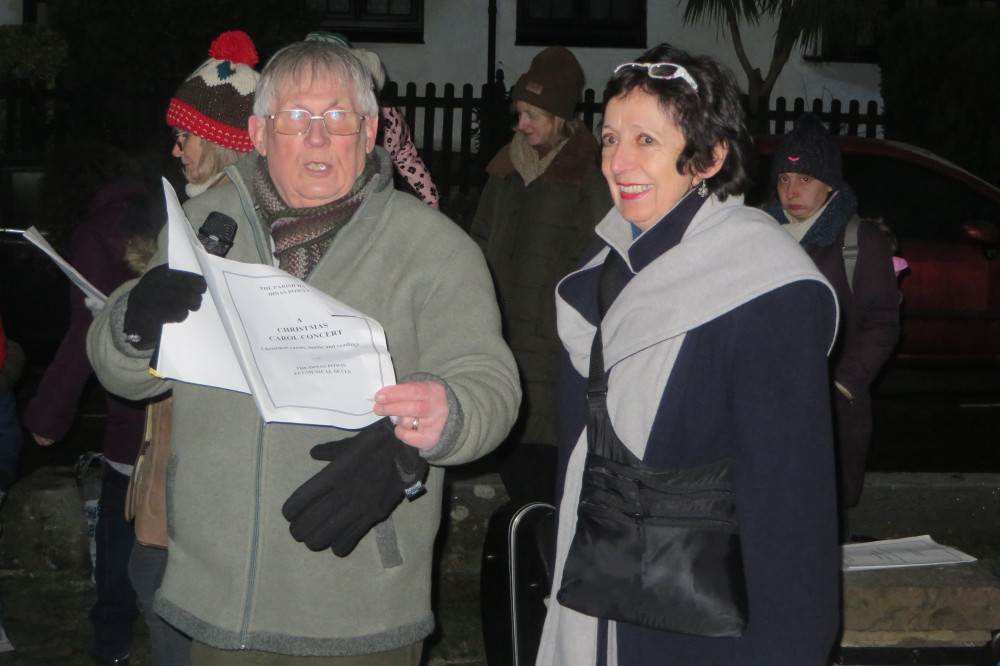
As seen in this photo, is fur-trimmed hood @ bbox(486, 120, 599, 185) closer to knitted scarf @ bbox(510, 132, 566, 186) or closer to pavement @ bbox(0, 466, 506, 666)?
knitted scarf @ bbox(510, 132, 566, 186)

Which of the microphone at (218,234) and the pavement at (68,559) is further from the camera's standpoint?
the pavement at (68,559)

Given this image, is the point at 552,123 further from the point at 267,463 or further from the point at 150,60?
the point at 150,60

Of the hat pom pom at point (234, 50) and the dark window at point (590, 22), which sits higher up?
the dark window at point (590, 22)

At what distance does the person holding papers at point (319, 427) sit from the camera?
7.80ft

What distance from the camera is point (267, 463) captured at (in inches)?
98.4

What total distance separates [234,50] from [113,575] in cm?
190

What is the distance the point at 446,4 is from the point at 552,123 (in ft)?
36.7

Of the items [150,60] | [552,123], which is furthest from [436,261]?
[150,60]

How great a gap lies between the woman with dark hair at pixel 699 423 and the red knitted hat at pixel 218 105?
1.40 metres

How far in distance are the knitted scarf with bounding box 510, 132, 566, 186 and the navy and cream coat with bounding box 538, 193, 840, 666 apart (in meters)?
2.38

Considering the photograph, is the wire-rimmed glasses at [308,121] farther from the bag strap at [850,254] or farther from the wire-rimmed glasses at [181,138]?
the bag strap at [850,254]

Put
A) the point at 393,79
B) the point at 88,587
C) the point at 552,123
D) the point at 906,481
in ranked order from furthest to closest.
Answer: the point at 393,79 < the point at 906,481 < the point at 88,587 < the point at 552,123

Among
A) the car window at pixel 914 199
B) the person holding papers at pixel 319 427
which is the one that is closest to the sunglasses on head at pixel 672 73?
the person holding papers at pixel 319 427

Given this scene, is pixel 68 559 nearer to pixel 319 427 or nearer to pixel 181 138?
pixel 181 138
